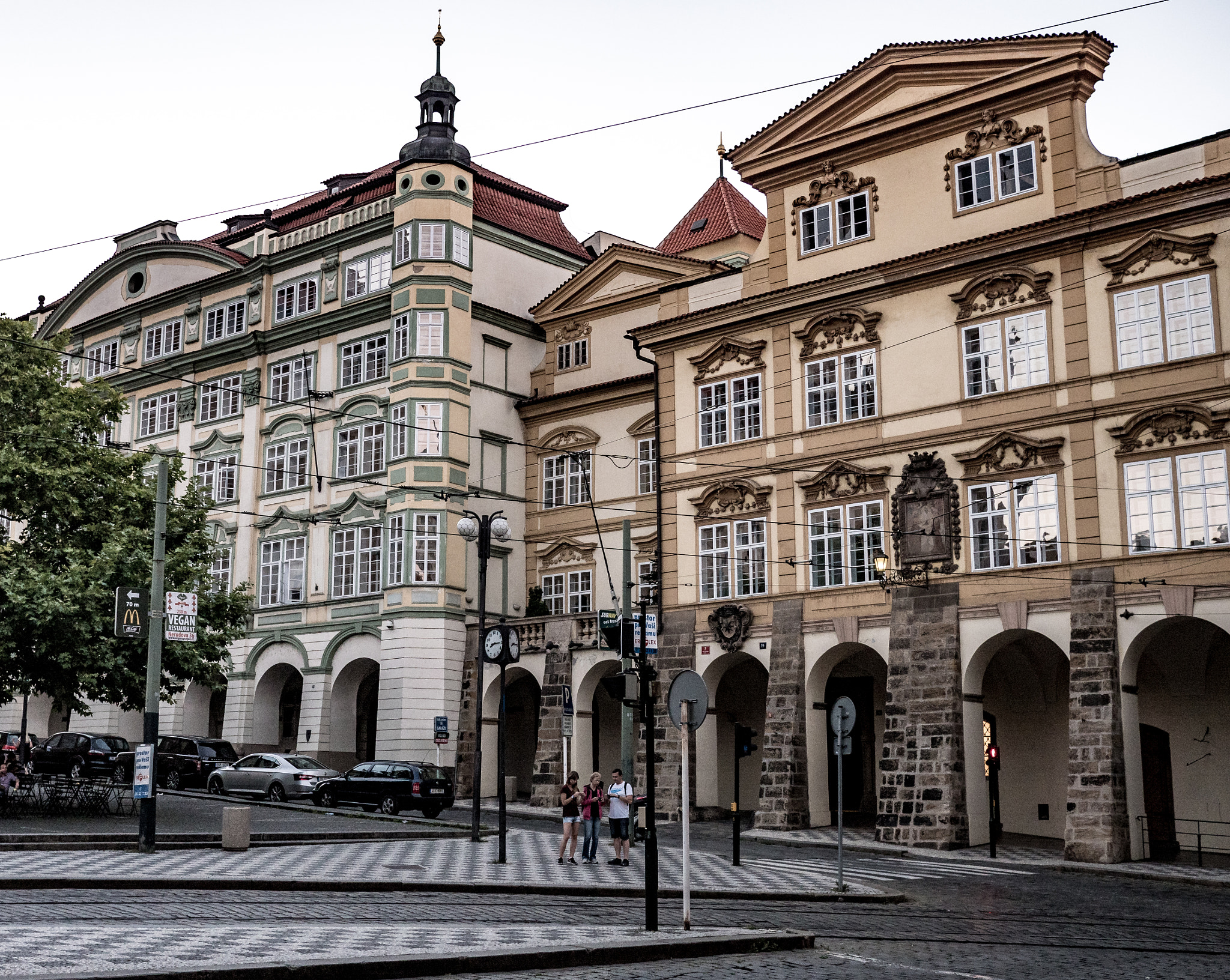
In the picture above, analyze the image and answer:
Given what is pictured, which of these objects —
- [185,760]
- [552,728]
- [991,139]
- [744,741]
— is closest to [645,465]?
[552,728]

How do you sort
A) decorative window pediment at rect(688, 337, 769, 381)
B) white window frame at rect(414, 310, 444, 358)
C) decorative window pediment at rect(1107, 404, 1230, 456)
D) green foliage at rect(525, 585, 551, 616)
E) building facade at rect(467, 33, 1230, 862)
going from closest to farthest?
decorative window pediment at rect(1107, 404, 1230, 456), building facade at rect(467, 33, 1230, 862), decorative window pediment at rect(688, 337, 769, 381), green foliage at rect(525, 585, 551, 616), white window frame at rect(414, 310, 444, 358)

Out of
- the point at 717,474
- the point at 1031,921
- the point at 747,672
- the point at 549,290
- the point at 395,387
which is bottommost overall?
the point at 1031,921

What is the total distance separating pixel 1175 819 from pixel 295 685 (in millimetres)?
31849

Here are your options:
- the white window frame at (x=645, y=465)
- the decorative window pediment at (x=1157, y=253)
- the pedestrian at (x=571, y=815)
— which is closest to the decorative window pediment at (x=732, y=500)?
the white window frame at (x=645, y=465)

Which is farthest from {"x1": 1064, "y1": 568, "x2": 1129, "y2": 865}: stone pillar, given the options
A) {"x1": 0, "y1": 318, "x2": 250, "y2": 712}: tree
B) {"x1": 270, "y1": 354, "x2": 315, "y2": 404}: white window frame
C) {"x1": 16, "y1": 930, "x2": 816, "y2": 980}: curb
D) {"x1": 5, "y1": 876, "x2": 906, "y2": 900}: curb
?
{"x1": 270, "y1": 354, "x2": 315, "y2": 404}: white window frame

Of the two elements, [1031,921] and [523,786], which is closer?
[1031,921]

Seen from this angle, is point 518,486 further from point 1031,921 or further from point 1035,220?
point 1031,921

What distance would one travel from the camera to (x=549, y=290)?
5128 cm

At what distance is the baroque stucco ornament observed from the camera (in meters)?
36.8

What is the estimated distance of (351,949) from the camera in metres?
13.0

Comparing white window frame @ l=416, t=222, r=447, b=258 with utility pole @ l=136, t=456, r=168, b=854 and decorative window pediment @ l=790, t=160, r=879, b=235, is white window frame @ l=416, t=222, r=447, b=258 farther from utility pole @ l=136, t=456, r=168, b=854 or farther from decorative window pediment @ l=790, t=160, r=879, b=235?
utility pole @ l=136, t=456, r=168, b=854

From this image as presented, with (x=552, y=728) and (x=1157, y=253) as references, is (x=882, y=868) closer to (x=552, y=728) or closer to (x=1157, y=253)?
(x=1157, y=253)

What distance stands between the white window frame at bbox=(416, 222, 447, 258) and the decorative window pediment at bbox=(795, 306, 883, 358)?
14970 millimetres

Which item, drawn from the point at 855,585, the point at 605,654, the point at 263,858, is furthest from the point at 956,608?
the point at 263,858
